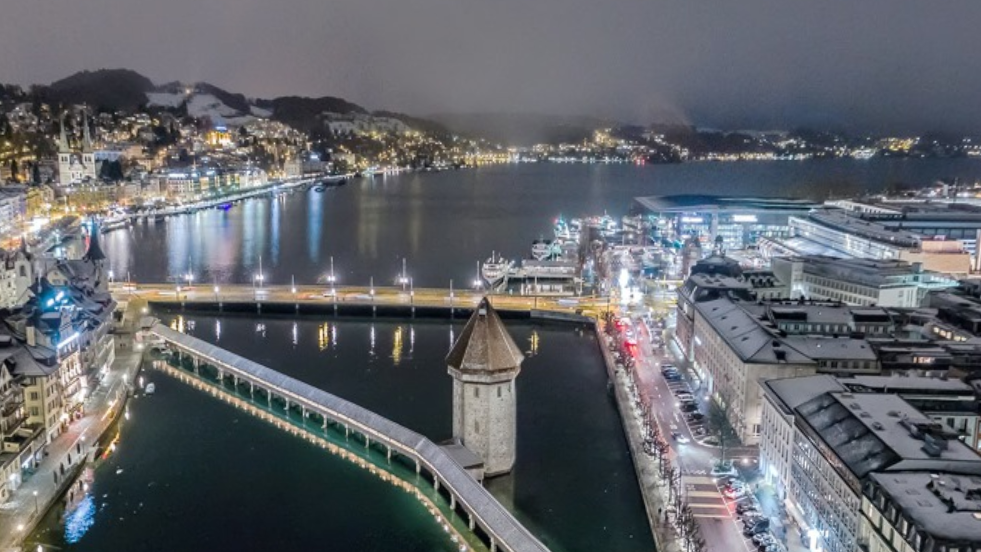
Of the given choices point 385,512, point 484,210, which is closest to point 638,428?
point 385,512

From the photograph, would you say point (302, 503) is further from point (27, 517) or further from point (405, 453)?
point (27, 517)

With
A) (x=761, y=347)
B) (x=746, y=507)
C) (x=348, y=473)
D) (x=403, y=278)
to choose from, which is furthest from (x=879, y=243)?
(x=348, y=473)

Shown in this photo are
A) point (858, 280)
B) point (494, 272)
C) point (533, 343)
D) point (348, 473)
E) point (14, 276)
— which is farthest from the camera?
point (494, 272)

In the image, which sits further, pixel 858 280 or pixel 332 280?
pixel 332 280

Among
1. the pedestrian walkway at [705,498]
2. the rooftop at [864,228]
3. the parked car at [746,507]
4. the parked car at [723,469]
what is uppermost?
the rooftop at [864,228]

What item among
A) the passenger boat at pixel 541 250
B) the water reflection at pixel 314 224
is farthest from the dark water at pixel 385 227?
the passenger boat at pixel 541 250

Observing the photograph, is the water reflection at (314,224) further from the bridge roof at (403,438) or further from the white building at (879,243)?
the white building at (879,243)

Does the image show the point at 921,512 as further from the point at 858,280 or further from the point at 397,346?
the point at 858,280

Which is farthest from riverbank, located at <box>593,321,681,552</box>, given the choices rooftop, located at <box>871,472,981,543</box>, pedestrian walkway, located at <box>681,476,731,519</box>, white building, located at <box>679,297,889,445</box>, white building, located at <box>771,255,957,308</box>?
white building, located at <box>771,255,957,308</box>
